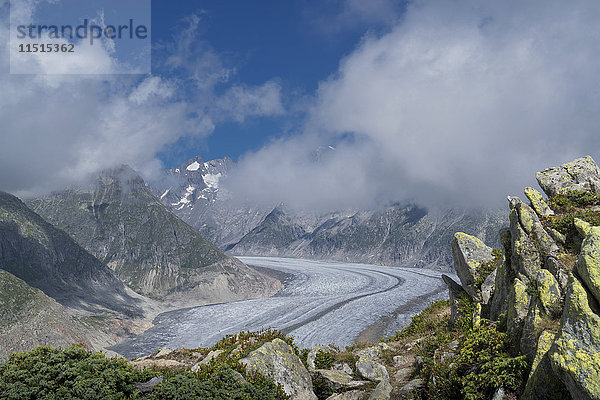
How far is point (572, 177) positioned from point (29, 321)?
69737 millimetres

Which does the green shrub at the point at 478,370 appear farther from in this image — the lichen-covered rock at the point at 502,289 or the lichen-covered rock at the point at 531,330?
the lichen-covered rock at the point at 502,289

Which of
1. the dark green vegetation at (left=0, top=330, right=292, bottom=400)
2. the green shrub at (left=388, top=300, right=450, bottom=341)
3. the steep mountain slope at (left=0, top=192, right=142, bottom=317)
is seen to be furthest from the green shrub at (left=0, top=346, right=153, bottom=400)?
the steep mountain slope at (left=0, top=192, right=142, bottom=317)

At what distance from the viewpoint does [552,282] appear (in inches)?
447

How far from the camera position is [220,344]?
1812 centimetres

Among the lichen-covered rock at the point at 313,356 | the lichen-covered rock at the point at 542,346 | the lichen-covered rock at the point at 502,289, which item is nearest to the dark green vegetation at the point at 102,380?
the lichen-covered rock at the point at 313,356

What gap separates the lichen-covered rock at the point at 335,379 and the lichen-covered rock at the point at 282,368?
0.60 metres

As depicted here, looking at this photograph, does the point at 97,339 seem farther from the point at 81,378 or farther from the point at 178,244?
the point at 178,244

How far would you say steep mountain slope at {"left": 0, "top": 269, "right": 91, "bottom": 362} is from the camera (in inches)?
1955

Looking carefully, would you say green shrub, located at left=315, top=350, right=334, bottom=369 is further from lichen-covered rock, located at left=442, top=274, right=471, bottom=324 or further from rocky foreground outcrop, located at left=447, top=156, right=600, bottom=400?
rocky foreground outcrop, located at left=447, top=156, right=600, bottom=400

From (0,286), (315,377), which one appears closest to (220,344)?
(315,377)

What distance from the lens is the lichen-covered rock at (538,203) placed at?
→ 1630cm

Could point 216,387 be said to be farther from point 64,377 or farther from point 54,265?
point 54,265

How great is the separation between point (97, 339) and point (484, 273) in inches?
2785

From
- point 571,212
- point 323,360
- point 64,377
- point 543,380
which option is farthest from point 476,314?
point 64,377
